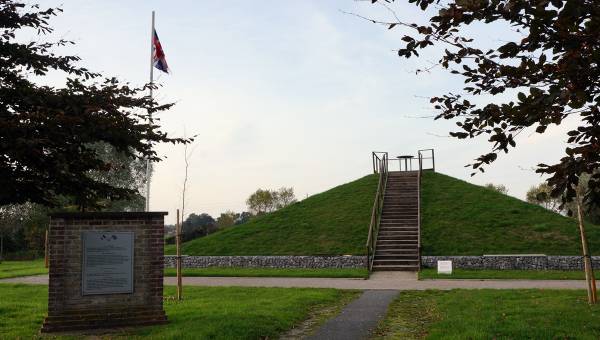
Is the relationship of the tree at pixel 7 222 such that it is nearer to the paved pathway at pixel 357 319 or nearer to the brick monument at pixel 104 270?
the brick monument at pixel 104 270

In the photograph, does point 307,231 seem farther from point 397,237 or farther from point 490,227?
point 490,227

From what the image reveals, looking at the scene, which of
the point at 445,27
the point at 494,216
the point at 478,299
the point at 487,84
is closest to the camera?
the point at 445,27

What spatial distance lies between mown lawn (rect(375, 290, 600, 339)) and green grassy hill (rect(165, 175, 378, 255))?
1106cm

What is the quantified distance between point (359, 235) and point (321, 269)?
4.57 metres

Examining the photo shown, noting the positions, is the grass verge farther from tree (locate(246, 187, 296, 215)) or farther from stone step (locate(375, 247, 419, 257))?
tree (locate(246, 187, 296, 215))

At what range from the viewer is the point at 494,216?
27.1m

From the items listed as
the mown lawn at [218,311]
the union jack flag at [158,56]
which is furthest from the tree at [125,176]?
the mown lawn at [218,311]

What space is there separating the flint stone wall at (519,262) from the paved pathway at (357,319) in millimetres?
8392

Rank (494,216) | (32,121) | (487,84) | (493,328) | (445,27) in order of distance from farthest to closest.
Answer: (494,216), (493,328), (32,121), (487,84), (445,27)

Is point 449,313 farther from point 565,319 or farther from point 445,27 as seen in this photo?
point 445,27

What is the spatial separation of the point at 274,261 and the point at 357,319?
1346 cm

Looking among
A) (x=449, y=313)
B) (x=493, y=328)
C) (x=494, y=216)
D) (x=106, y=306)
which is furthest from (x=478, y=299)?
(x=494, y=216)

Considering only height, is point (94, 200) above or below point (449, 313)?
above

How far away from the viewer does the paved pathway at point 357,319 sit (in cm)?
851
